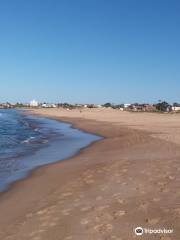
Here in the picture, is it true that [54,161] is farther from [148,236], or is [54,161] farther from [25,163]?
[148,236]

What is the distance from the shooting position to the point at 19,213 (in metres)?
9.34

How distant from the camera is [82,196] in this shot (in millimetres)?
10398

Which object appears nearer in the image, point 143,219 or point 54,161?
point 143,219

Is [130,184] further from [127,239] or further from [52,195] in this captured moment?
[127,239]

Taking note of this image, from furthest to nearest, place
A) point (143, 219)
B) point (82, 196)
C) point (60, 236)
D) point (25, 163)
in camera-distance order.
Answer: point (25, 163), point (82, 196), point (143, 219), point (60, 236)

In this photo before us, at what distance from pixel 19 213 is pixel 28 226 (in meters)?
1.31

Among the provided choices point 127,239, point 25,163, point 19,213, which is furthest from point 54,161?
point 127,239

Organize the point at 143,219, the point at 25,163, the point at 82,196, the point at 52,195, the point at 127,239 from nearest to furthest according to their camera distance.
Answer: the point at 127,239
the point at 143,219
the point at 82,196
the point at 52,195
the point at 25,163

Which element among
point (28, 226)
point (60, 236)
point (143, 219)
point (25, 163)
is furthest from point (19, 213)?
point (25, 163)

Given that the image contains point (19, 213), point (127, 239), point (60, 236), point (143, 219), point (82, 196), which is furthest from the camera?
point (82, 196)

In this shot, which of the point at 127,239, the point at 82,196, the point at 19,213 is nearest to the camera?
the point at 127,239

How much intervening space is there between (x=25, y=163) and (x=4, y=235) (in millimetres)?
10765

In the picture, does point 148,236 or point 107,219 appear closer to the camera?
point 148,236

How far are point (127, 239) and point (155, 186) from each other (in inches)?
164
